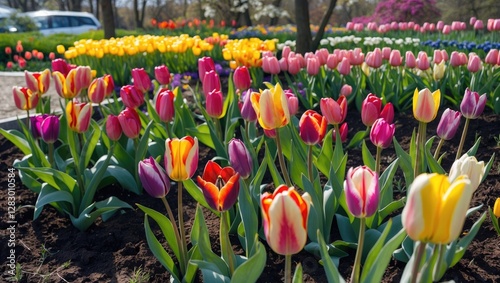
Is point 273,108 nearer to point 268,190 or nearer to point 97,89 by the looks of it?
point 268,190

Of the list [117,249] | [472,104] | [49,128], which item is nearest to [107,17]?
[49,128]

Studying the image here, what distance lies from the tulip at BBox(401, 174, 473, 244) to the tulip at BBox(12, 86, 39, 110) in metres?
2.56

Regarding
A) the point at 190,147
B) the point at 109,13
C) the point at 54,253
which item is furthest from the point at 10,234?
the point at 109,13

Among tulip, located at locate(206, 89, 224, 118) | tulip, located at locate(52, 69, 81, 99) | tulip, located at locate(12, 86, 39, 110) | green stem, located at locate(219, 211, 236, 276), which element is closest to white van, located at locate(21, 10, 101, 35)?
tulip, located at locate(12, 86, 39, 110)

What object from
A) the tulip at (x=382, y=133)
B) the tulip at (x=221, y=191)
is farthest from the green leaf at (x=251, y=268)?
the tulip at (x=382, y=133)

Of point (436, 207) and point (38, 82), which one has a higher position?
point (436, 207)

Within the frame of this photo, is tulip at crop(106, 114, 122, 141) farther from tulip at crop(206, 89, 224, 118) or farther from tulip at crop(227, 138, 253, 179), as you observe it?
tulip at crop(227, 138, 253, 179)

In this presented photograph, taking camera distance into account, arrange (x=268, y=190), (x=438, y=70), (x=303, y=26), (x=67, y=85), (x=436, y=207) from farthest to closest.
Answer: (x=303, y=26) < (x=438, y=70) < (x=67, y=85) < (x=268, y=190) < (x=436, y=207)

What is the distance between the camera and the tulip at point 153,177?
171 centimetres

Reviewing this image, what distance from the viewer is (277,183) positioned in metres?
2.16

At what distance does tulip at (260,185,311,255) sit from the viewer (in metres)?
1.18

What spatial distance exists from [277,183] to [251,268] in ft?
2.28

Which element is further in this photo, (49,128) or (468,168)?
(49,128)

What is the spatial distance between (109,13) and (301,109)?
6861mm
